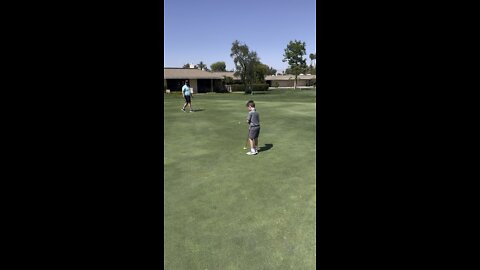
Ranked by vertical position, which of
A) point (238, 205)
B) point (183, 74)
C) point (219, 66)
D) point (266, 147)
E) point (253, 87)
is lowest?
point (238, 205)

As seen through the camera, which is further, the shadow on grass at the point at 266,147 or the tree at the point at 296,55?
the tree at the point at 296,55

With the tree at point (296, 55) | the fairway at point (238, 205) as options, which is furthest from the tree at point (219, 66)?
the fairway at point (238, 205)

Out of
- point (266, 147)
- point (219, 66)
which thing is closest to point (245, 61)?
point (266, 147)

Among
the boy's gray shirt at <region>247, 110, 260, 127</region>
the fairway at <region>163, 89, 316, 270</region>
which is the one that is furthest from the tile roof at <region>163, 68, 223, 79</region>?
the boy's gray shirt at <region>247, 110, 260, 127</region>

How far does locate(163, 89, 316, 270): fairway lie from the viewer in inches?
168

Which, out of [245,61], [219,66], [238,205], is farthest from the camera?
[219,66]

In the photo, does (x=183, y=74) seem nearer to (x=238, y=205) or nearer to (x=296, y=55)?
(x=296, y=55)

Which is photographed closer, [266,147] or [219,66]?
[266,147]

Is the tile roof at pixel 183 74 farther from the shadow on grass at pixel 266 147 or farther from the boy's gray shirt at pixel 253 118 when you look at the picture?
the boy's gray shirt at pixel 253 118

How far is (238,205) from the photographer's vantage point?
596 centimetres

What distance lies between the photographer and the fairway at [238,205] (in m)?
4.26

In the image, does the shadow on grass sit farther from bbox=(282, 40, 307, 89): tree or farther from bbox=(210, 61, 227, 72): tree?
bbox=(210, 61, 227, 72): tree
